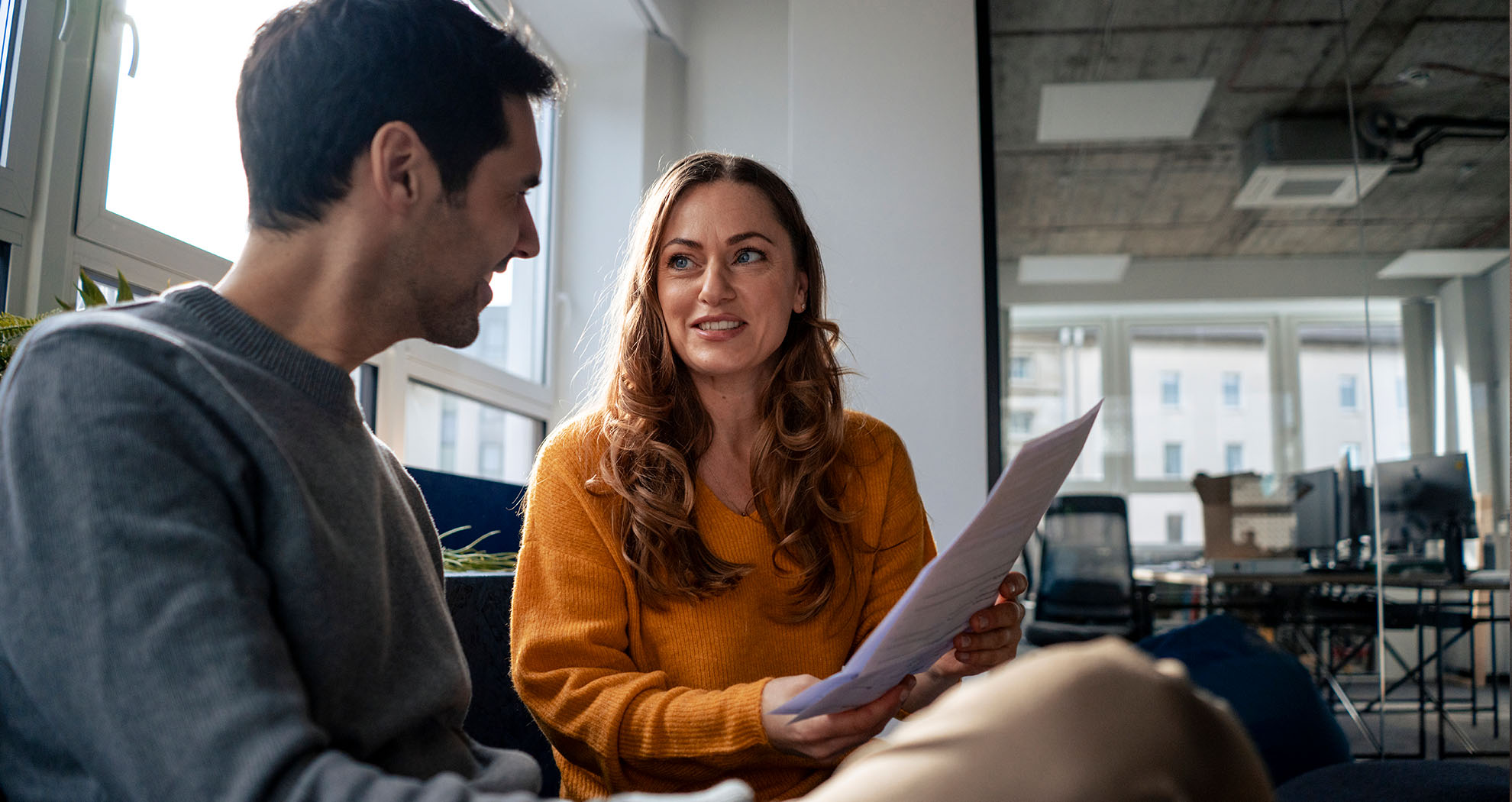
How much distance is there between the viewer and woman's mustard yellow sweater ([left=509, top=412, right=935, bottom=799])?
111 centimetres

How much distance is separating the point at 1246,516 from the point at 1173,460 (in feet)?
1.68

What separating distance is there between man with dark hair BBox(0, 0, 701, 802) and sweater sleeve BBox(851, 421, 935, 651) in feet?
2.11

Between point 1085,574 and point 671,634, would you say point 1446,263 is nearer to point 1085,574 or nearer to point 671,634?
point 1085,574

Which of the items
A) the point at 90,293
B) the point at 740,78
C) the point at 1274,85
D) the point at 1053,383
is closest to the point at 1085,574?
the point at 1053,383

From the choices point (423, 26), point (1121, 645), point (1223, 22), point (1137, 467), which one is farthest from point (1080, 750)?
point (1137, 467)

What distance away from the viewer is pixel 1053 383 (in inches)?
187

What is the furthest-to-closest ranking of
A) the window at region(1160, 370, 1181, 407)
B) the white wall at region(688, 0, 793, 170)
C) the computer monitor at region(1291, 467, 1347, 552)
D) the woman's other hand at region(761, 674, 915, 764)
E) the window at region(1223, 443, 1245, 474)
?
the window at region(1160, 370, 1181, 407)
the window at region(1223, 443, 1245, 474)
the computer monitor at region(1291, 467, 1347, 552)
the white wall at region(688, 0, 793, 170)
the woman's other hand at region(761, 674, 915, 764)

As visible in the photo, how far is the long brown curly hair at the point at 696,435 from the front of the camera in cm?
129

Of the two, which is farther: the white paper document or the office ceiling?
the office ceiling

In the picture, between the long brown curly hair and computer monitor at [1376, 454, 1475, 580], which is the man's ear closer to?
the long brown curly hair

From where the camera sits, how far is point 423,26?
0.81 meters

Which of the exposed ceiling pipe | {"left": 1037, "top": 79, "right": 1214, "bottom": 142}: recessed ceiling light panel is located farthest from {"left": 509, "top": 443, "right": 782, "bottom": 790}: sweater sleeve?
the exposed ceiling pipe

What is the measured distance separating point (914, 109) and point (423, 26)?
2.62m

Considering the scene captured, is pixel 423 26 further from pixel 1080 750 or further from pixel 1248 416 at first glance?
pixel 1248 416
